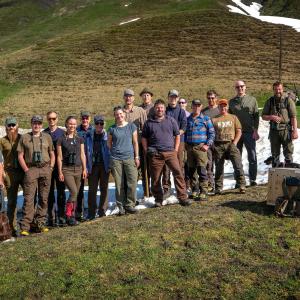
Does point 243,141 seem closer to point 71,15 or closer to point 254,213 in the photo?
point 254,213

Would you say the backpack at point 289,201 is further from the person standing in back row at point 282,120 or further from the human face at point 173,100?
the human face at point 173,100

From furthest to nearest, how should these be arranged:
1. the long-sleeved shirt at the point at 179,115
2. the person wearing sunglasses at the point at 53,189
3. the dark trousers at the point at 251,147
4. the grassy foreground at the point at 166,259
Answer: the dark trousers at the point at 251,147 < the long-sleeved shirt at the point at 179,115 < the person wearing sunglasses at the point at 53,189 < the grassy foreground at the point at 166,259

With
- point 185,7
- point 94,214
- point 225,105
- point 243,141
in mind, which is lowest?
point 94,214

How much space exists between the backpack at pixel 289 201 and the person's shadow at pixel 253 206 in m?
0.26

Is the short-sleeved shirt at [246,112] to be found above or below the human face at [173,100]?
below

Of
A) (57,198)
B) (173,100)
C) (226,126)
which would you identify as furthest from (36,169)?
(226,126)

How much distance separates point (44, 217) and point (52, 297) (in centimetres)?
300

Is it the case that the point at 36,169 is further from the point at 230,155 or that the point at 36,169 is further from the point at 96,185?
the point at 230,155

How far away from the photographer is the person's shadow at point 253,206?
25.7 ft

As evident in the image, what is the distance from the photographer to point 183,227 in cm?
738

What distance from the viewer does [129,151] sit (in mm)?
8773

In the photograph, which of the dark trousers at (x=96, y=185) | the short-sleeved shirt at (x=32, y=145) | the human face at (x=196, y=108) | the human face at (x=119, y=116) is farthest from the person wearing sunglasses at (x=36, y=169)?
the human face at (x=196, y=108)

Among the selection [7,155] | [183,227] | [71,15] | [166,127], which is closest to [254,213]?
[183,227]

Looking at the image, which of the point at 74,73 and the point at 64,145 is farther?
the point at 74,73
